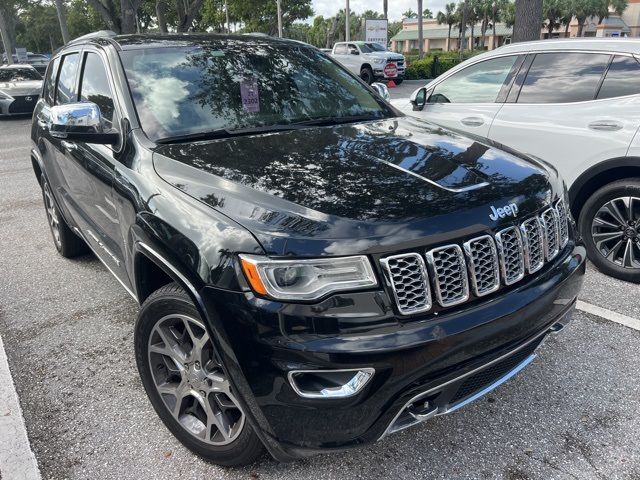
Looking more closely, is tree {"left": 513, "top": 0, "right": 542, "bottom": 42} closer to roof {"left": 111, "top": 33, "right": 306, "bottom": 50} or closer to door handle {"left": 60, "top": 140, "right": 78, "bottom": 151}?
roof {"left": 111, "top": 33, "right": 306, "bottom": 50}

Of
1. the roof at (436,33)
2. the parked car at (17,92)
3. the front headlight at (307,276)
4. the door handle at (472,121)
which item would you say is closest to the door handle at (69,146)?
the front headlight at (307,276)

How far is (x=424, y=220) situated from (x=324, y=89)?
180cm

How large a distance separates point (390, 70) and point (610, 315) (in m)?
20.6

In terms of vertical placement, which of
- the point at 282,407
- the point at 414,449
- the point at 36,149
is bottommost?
the point at 414,449

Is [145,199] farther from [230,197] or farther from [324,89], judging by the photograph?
[324,89]

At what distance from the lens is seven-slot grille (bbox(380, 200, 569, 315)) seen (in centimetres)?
195

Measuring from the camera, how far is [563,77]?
444cm

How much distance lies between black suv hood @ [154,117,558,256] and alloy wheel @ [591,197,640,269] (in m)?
1.74

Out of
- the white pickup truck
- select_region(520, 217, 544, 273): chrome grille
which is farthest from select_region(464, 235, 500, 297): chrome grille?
the white pickup truck

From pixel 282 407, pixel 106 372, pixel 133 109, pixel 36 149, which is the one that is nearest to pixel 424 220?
pixel 282 407

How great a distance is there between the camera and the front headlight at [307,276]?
6.28ft

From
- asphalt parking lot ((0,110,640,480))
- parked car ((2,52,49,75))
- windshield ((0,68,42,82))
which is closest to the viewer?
asphalt parking lot ((0,110,640,480))

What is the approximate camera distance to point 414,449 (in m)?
2.50

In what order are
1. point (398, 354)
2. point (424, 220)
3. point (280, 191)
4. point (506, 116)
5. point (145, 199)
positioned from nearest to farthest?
point (398, 354) < point (424, 220) < point (280, 191) < point (145, 199) < point (506, 116)
